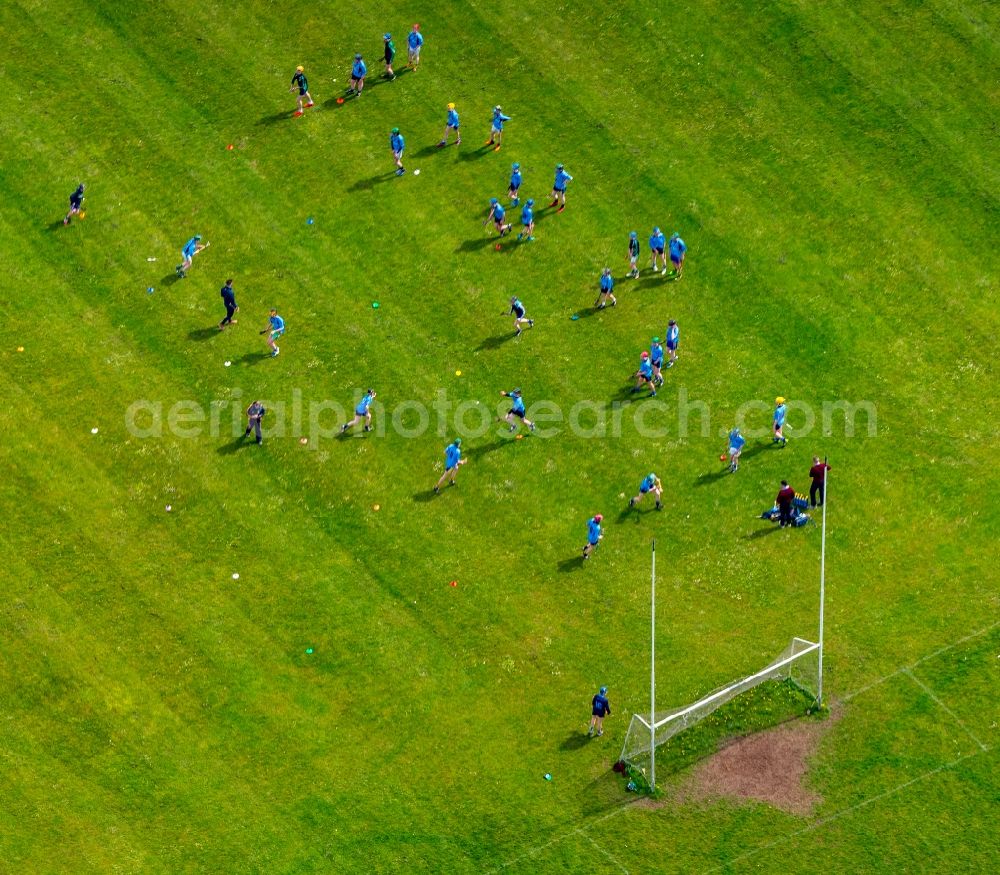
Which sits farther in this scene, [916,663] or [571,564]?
[571,564]

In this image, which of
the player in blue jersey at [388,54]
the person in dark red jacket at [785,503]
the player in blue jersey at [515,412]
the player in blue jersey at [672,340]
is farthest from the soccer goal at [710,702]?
the player in blue jersey at [388,54]

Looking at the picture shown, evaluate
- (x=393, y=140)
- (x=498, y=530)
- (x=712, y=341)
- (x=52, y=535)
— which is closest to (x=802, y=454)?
(x=712, y=341)

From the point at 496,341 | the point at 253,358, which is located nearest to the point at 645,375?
the point at 496,341

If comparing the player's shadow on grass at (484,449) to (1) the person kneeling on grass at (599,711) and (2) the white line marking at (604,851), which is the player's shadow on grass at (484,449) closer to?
(1) the person kneeling on grass at (599,711)

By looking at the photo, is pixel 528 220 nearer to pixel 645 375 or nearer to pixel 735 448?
pixel 645 375

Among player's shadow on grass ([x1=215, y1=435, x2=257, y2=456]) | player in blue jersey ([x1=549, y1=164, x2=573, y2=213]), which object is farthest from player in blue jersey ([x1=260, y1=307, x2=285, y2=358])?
player in blue jersey ([x1=549, y1=164, x2=573, y2=213])

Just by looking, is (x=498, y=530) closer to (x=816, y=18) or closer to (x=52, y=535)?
(x=52, y=535)
